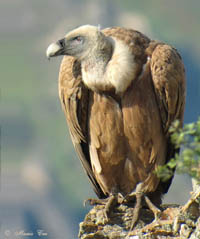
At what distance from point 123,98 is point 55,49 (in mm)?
1098

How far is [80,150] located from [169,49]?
1.88 meters

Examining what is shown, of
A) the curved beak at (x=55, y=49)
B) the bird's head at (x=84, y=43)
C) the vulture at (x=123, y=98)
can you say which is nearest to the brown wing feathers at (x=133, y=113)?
the vulture at (x=123, y=98)

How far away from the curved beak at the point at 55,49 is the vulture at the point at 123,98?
0.04 feet

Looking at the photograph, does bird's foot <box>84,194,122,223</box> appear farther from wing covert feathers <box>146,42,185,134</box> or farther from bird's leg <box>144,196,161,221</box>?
wing covert feathers <box>146,42,185,134</box>

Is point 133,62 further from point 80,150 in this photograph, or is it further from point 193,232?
point 193,232

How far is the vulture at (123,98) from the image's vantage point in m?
10.2

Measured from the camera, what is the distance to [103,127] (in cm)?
1046

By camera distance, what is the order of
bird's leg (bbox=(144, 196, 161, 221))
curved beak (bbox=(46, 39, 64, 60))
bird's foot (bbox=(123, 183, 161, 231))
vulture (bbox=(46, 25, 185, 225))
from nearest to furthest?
1. bird's leg (bbox=(144, 196, 161, 221))
2. bird's foot (bbox=(123, 183, 161, 231))
3. curved beak (bbox=(46, 39, 64, 60))
4. vulture (bbox=(46, 25, 185, 225))

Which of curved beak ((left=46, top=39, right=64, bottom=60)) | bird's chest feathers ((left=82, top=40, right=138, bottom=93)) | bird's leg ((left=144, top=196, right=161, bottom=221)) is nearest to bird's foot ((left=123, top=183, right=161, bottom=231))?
bird's leg ((left=144, top=196, right=161, bottom=221))

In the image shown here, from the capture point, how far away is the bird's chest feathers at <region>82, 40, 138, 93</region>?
33.1ft

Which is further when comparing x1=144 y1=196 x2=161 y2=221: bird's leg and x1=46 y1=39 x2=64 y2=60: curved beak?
x1=46 y1=39 x2=64 y2=60: curved beak

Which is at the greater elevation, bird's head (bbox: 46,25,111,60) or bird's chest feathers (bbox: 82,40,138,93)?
bird's head (bbox: 46,25,111,60)

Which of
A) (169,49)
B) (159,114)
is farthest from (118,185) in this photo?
(169,49)

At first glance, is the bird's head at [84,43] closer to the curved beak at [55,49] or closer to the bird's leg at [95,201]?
the curved beak at [55,49]
